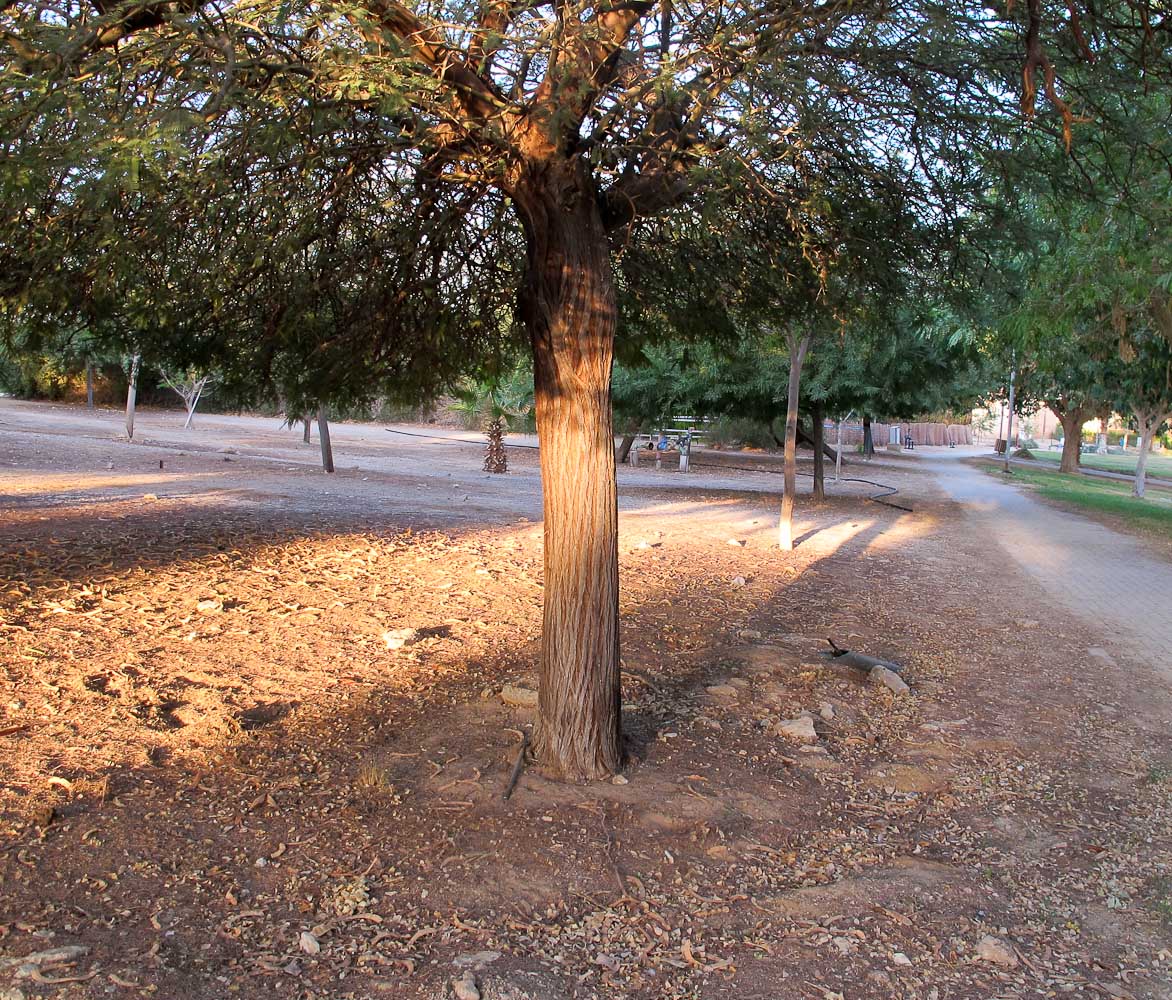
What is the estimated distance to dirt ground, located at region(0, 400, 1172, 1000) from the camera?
11.5 ft

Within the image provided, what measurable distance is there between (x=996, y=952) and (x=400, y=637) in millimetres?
4800

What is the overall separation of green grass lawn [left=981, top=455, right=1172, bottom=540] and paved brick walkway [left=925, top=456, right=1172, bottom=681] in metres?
1.04

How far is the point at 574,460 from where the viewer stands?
495 cm

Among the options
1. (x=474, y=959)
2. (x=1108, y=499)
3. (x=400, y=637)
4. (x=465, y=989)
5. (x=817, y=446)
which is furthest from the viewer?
(x=1108, y=499)

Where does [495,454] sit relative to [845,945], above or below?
above

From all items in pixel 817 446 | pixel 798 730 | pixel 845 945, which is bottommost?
pixel 845 945

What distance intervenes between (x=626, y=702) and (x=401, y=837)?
2.31 meters

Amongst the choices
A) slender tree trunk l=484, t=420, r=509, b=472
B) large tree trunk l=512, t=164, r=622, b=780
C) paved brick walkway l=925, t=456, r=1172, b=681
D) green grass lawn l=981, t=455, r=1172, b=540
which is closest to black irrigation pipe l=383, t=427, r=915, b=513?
paved brick walkway l=925, t=456, r=1172, b=681

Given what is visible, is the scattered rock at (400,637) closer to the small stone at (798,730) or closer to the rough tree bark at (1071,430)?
the small stone at (798,730)

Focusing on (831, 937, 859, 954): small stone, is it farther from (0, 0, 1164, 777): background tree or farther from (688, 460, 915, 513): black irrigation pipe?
(688, 460, 915, 513): black irrigation pipe

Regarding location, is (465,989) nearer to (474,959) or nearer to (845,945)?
(474,959)

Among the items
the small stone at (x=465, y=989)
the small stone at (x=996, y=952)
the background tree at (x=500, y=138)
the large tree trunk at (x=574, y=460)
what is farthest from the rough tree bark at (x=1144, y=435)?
the small stone at (x=465, y=989)

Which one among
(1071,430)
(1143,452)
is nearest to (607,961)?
(1143,452)

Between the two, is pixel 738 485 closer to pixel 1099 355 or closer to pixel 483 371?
pixel 1099 355
